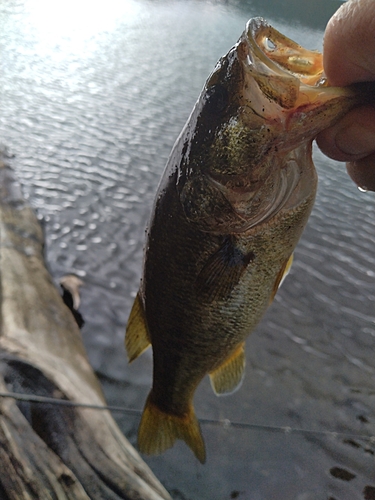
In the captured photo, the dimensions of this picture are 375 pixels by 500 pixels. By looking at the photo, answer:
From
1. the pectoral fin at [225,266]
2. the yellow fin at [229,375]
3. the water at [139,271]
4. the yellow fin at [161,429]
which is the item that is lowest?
the water at [139,271]

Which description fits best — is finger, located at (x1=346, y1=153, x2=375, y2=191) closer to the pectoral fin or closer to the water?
the pectoral fin

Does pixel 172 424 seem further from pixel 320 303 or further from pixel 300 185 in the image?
pixel 320 303

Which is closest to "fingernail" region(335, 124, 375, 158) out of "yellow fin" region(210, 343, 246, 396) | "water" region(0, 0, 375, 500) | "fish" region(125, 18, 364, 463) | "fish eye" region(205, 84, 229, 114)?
"fish" region(125, 18, 364, 463)

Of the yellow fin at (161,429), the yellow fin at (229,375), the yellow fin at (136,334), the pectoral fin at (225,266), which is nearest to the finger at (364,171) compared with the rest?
the pectoral fin at (225,266)

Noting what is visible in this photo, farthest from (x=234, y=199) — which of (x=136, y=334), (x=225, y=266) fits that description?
(x=136, y=334)

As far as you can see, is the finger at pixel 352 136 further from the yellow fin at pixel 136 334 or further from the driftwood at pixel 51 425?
the driftwood at pixel 51 425

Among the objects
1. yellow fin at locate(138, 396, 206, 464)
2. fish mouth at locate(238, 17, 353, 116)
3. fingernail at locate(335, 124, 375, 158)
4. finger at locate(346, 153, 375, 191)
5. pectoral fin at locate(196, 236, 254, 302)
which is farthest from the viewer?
yellow fin at locate(138, 396, 206, 464)
